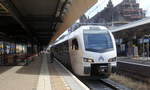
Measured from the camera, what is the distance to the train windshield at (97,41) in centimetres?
1431

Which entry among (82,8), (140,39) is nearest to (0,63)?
(82,8)

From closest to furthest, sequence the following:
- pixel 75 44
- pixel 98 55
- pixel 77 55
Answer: pixel 98 55 → pixel 77 55 → pixel 75 44

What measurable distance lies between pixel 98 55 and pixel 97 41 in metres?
0.99

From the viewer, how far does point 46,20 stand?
28766 mm

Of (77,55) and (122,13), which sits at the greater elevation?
(122,13)

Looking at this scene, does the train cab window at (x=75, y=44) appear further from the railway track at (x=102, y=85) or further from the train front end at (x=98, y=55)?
the railway track at (x=102, y=85)

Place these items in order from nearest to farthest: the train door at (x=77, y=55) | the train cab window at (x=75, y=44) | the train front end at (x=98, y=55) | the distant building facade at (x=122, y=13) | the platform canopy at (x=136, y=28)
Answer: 1. the train front end at (x=98, y=55)
2. the train door at (x=77, y=55)
3. the train cab window at (x=75, y=44)
4. the platform canopy at (x=136, y=28)
5. the distant building facade at (x=122, y=13)

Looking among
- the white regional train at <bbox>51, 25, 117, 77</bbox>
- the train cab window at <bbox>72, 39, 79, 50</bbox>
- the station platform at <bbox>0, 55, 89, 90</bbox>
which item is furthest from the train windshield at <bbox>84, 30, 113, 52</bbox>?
the station platform at <bbox>0, 55, 89, 90</bbox>

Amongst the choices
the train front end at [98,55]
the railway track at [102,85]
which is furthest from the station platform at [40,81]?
the railway track at [102,85]

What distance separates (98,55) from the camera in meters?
14.0

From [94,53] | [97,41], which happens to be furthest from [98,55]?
[97,41]

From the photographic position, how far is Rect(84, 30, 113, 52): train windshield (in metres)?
14.3

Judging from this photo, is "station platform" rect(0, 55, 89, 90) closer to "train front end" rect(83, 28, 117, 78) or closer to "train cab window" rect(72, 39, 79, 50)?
"train front end" rect(83, 28, 117, 78)

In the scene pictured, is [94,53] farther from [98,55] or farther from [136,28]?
[136,28]
